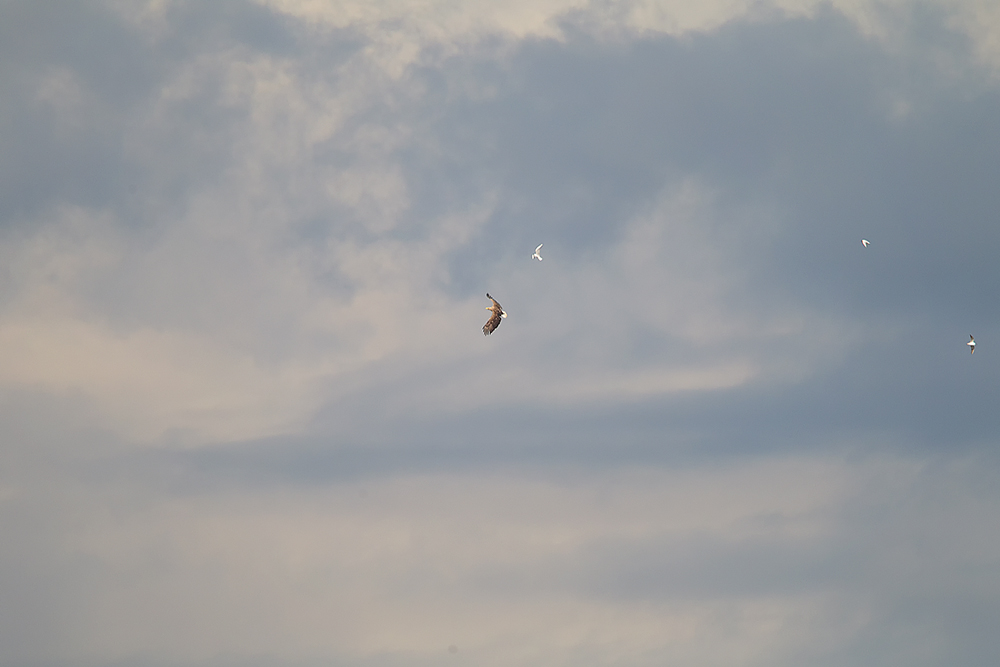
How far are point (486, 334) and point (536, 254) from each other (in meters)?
35.6

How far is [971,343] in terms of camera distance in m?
161

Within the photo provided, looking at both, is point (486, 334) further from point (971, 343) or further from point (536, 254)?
point (971, 343)

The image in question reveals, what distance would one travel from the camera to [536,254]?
583 feet

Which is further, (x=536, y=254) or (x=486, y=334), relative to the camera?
(x=536, y=254)

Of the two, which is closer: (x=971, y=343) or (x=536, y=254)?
(x=971, y=343)

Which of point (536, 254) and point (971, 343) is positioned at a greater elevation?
point (536, 254)

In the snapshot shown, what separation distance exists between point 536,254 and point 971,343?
119 metres

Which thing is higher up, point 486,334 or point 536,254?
point 536,254

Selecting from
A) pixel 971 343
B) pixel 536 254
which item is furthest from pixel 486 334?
pixel 971 343

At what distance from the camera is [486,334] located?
155250 mm
